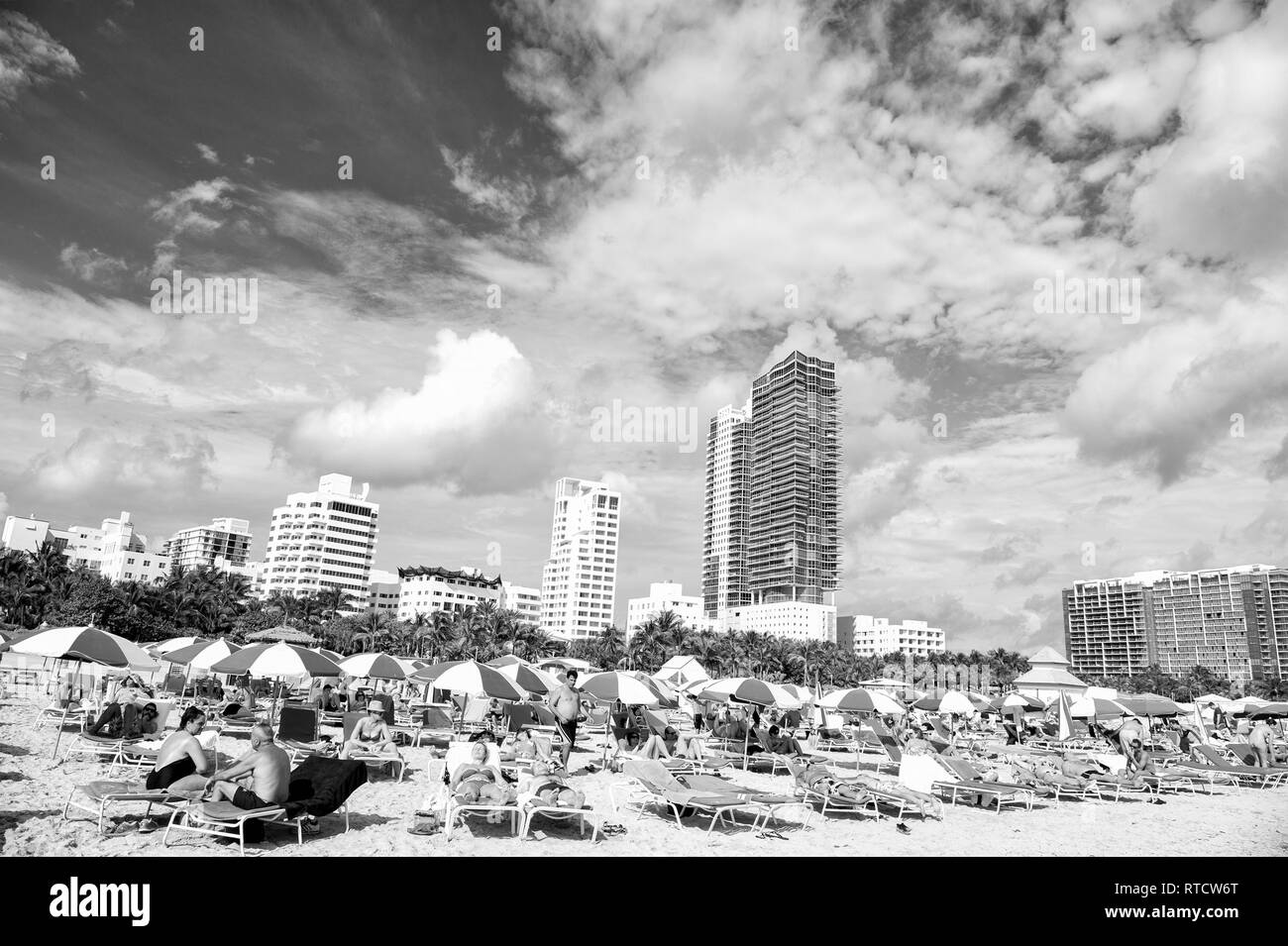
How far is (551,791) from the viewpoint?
28.2 feet

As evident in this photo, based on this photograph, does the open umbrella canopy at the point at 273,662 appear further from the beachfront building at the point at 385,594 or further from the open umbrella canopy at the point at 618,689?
the beachfront building at the point at 385,594

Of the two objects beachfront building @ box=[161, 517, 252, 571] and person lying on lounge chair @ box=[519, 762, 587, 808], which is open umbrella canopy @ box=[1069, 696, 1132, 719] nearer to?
person lying on lounge chair @ box=[519, 762, 587, 808]

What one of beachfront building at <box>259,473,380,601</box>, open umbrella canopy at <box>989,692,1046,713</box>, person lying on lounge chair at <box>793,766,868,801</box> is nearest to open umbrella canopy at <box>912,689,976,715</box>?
open umbrella canopy at <box>989,692,1046,713</box>

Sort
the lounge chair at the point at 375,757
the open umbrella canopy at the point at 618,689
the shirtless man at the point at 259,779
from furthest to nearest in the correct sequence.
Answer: the open umbrella canopy at the point at 618,689 → the lounge chair at the point at 375,757 → the shirtless man at the point at 259,779

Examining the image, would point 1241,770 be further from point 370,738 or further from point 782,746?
point 370,738

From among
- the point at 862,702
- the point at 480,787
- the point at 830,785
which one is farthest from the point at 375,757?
the point at 862,702

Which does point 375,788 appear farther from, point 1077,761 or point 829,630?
point 829,630

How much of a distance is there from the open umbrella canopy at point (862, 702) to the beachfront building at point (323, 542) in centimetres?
12141

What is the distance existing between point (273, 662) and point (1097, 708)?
23712 mm

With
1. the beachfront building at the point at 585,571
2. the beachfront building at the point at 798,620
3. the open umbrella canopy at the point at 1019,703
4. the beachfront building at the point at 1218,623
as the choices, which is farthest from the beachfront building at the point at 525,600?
the open umbrella canopy at the point at 1019,703

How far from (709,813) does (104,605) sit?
5644 cm

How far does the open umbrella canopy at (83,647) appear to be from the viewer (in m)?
12.1

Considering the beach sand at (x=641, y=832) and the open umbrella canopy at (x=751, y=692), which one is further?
the open umbrella canopy at (x=751, y=692)
